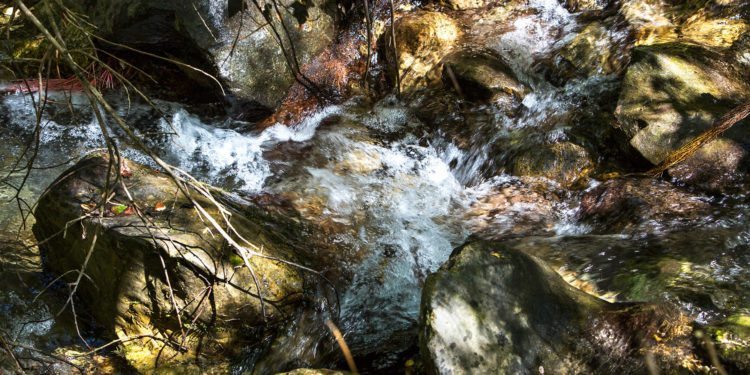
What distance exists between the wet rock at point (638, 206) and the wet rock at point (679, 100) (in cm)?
26

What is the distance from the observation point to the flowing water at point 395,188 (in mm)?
3424

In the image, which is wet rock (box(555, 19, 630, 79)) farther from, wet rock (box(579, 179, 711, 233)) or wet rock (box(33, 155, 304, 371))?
wet rock (box(33, 155, 304, 371))

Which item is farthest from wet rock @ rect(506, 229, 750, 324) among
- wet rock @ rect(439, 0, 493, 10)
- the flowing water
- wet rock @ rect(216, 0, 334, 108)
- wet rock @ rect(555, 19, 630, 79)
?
wet rock @ rect(439, 0, 493, 10)

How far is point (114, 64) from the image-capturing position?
256 inches

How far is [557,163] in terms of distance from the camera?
4.84 m

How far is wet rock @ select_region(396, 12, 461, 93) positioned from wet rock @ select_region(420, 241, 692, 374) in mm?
3636

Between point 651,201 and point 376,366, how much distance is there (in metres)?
2.27

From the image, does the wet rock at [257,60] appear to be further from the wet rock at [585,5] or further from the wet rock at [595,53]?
the wet rock at [585,5]

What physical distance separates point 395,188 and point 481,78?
1.52m

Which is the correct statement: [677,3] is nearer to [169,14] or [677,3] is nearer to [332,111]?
[332,111]

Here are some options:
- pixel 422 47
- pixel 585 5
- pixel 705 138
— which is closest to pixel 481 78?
pixel 422 47

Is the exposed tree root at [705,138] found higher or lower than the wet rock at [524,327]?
higher

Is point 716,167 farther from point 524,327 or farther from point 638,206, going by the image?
point 524,327

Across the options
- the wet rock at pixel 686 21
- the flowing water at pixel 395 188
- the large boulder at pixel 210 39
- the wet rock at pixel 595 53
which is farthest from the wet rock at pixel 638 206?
the large boulder at pixel 210 39
